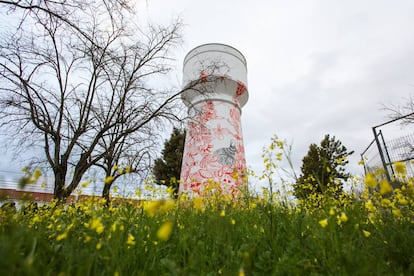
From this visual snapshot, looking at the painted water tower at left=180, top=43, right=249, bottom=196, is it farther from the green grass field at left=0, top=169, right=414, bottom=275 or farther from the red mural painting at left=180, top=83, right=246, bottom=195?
the green grass field at left=0, top=169, right=414, bottom=275

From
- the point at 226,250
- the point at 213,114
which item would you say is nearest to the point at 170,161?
the point at 213,114

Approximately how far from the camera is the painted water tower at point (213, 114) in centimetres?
787

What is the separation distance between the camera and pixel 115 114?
7.62 meters

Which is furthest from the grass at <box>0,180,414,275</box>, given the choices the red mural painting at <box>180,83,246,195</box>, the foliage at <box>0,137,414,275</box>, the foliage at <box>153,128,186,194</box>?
the foliage at <box>153,128,186,194</box>


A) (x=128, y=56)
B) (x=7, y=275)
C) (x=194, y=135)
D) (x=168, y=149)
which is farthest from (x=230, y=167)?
(x=168, y=149)

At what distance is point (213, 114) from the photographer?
28.1 feet

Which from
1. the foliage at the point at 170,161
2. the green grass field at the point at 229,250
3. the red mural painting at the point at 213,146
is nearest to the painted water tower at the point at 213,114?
the red mural painting at the point at 213,146

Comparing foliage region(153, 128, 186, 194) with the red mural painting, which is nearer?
the red mural painting

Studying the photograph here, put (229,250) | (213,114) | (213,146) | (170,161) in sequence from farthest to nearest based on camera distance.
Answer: (170,161) → (213,114) → (213,146) → (229,250)

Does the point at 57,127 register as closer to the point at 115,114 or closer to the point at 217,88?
the point at 115,114

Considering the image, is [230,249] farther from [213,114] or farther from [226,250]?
[213,114]

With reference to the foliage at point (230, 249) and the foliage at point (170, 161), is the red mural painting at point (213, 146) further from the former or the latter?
the foliage at point (170, 161)

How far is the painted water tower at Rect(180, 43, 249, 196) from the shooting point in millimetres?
7867

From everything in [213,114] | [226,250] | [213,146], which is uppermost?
[213,114]
